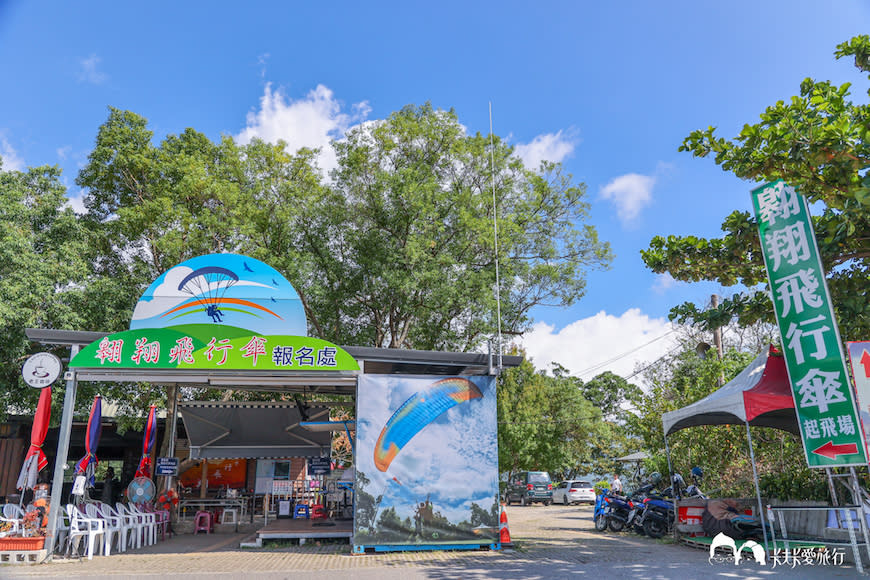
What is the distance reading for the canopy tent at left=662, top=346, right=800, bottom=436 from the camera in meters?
8.97

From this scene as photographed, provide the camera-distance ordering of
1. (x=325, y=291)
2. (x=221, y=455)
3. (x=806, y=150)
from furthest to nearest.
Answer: (x=325, y=291) → (x=221, y=455) → (x=806, y=150)

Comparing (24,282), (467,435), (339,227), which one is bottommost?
(467,435)

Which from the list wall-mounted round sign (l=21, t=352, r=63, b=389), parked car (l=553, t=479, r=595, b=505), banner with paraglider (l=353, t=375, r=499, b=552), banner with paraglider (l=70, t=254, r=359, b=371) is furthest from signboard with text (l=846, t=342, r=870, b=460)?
parked car (l=553, t=479, r=595, b=505)

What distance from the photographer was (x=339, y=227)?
20047 mm

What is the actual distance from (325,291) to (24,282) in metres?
8.09

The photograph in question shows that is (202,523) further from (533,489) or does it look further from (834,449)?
(533,489)

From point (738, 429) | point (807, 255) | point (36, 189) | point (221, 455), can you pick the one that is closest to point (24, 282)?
point (36, 189)

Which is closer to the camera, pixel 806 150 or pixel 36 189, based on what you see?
pixel 806 150

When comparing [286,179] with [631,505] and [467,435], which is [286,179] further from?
[631,505]

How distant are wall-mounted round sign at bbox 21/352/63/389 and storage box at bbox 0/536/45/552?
2.32 m

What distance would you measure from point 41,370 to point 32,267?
6381 millimetres

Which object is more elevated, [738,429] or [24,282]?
[24,282]

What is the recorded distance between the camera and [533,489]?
2744 centimetres

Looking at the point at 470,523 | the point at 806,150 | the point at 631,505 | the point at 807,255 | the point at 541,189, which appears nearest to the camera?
the point at 806,150
